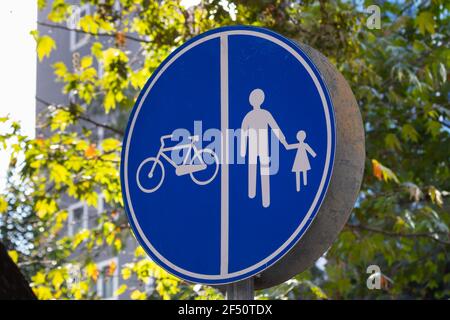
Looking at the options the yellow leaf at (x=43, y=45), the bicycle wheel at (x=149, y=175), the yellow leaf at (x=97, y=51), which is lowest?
the bicycle wheel at (x=149, y=175)

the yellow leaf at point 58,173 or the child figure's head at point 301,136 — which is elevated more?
the yellow leaf at point 58,173

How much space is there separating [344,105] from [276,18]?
203 inches

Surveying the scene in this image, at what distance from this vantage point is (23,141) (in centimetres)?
898

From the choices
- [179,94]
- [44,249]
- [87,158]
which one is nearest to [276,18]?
[87,158]

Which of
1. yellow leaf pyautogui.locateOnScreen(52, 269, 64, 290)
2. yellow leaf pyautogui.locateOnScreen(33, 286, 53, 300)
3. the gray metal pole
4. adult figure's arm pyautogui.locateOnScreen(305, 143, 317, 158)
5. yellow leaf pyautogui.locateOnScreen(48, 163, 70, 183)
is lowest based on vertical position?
yellow leaf pyautogui.locateOnScreen(33, 286, 53, 300)

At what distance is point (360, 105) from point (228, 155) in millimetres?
7189

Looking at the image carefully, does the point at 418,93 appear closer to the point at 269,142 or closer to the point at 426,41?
the point at 426,41

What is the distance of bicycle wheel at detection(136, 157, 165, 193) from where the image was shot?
2.98 meters

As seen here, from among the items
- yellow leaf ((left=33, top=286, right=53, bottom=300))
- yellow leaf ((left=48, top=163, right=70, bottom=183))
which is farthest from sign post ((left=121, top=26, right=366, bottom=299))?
yellow leaf ((left=33, top=286, right=53, bottom=300))

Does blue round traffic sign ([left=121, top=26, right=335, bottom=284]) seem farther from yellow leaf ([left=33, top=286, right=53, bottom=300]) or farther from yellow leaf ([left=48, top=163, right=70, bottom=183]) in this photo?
yellow leaf ([left=33, top=286, right=53, bottom=300])

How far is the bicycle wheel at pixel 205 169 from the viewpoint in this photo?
9.50 feet

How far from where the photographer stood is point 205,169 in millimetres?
2910

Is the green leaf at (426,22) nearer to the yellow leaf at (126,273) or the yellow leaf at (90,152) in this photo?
the yellow leaf at (90,152)

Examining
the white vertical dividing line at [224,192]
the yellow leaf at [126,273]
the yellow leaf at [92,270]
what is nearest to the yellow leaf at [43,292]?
the yellow leaf at [92,270]
